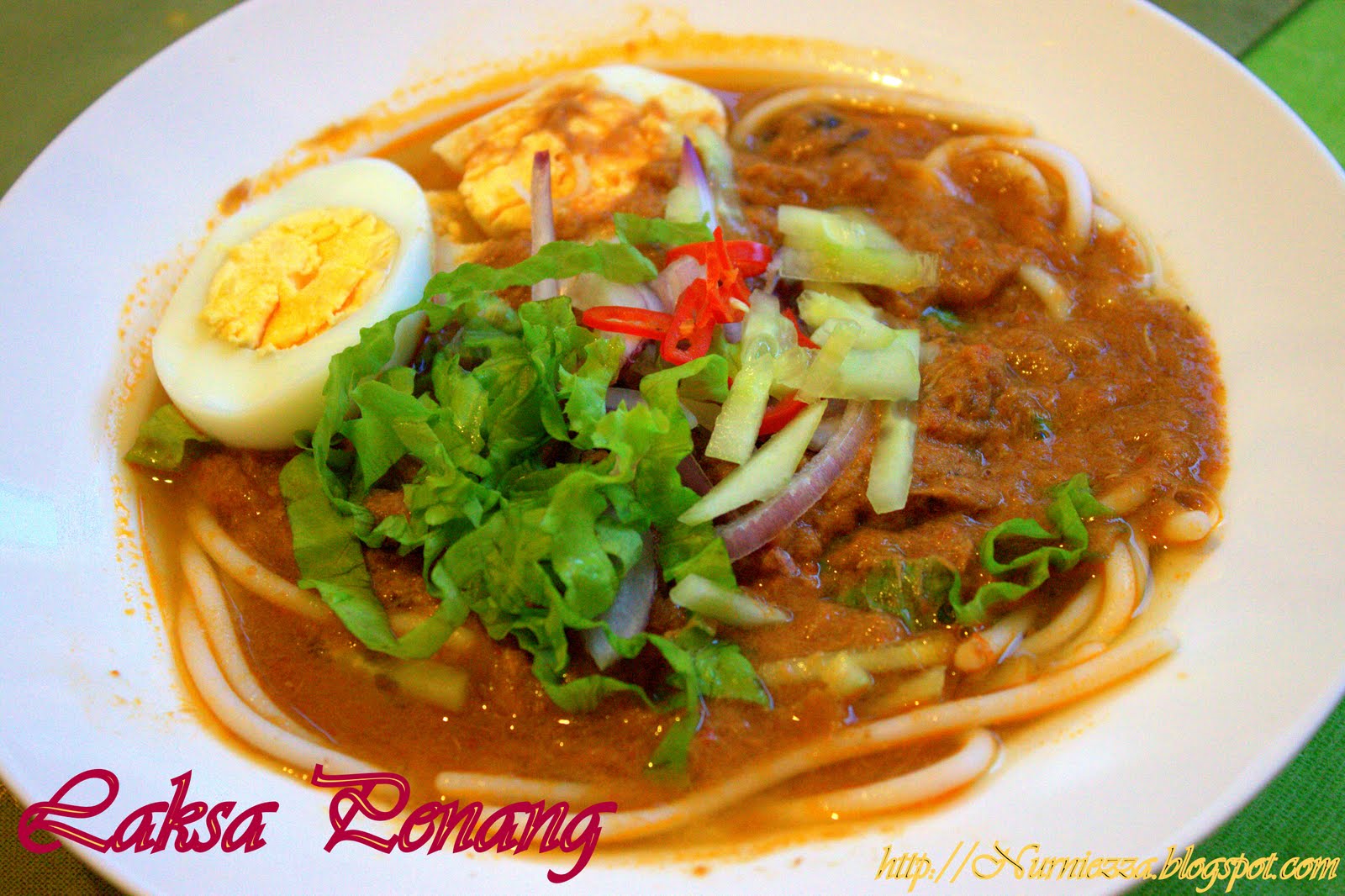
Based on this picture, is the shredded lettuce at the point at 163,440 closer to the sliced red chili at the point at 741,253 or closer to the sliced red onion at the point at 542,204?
the sliced red onion at the point at 542,204

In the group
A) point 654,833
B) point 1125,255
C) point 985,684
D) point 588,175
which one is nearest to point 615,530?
point 654,833

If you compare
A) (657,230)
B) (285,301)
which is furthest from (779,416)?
(285,301)

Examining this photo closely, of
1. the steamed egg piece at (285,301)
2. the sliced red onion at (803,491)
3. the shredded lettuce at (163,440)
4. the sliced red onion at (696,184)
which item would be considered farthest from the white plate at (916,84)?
the sliced red onion at (696,184)

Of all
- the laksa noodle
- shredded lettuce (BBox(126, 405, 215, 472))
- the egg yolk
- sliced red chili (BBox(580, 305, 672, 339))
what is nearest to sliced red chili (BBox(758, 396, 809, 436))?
the laksa noodle

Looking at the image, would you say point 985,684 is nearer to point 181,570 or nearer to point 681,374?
point 681,374

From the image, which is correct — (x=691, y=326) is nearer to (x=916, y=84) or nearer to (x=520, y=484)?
(x=520, y=484)
